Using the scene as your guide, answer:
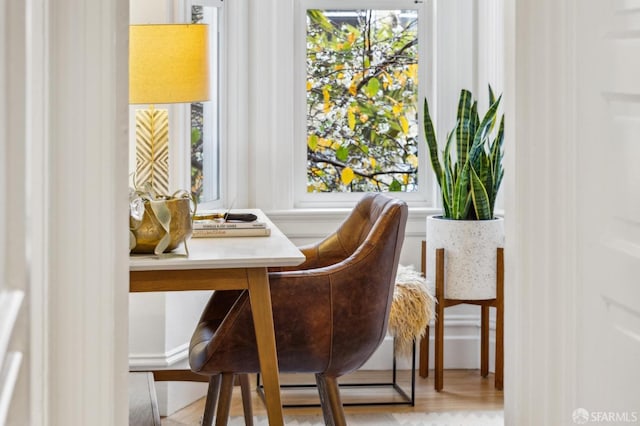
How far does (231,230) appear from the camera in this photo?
2.95 meters

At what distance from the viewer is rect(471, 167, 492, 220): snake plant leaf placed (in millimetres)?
3869

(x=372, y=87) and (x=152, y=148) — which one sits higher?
(x=372, y=87)

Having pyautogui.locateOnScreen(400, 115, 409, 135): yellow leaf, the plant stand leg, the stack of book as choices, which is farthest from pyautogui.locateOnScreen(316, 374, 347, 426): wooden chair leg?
pyautogui.locateOnScreen(400, 115, 409, 135): yellow leaf

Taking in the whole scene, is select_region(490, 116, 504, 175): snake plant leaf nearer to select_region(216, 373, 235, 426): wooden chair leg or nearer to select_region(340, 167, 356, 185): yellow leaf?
select_region(340, 167, 356, 185): yellow leaf

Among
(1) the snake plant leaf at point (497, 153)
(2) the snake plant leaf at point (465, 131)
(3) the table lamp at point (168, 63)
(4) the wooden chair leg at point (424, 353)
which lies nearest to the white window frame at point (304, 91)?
(4) the wooden chair leg at point (424, 353)

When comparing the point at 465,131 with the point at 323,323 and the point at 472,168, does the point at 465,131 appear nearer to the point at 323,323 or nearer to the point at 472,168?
the point at 472,168

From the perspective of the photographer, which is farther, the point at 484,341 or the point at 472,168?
the point at 484,341

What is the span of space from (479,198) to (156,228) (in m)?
1.83

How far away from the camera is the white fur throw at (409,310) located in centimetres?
367

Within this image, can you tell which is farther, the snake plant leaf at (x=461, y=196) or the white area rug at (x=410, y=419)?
the snake plant leaf at (x=461, y=196)

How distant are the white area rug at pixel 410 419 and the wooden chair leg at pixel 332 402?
2.19 feet

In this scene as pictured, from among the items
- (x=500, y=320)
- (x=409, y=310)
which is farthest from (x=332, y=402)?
(x=500, y=320)

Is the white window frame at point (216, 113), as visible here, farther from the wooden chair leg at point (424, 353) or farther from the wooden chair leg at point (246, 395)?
the wooden chair leg at point (246, 395)
